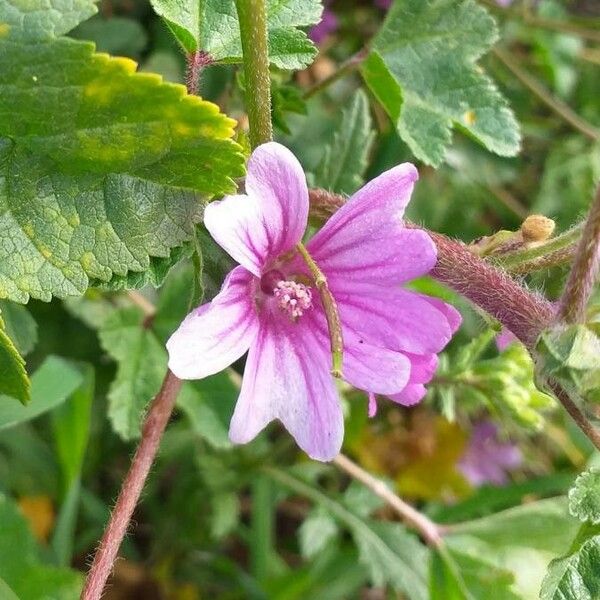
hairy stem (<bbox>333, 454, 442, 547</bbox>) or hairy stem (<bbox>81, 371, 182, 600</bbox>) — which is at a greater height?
Answer: hairy stem (<bbox>81, 371, 182, 600</bbox>)

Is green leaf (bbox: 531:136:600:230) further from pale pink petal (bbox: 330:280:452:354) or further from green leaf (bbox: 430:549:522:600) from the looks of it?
pale pink petal (bbox: 330:280:452:354)

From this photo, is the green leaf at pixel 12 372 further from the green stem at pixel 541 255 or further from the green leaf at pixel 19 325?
the green stem at pixel 541 255

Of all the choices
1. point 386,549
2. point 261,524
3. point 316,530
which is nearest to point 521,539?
point 386,549

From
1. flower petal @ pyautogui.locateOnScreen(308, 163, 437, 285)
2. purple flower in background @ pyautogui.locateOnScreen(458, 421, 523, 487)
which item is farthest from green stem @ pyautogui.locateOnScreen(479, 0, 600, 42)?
flower petal @ pyautogui.locateOnScreen(308, 163, 437, 285)

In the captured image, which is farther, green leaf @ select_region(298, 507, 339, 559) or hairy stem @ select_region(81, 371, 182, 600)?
green leaf @ select_region(298, 507, 339, 559)

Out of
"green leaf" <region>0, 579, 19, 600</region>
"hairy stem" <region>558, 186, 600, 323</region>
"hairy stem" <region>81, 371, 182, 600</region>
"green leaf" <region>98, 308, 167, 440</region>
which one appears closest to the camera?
"hairy stem" <region>558, 186, 600, 323</region>

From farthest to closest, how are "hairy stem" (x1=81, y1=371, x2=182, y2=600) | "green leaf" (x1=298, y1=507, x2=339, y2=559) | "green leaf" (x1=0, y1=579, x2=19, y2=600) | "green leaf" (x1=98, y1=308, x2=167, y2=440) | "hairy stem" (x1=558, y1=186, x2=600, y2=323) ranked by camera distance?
"green leaf" (x1=298, y1=507, x2=339, y2=559) → "green leaf" (x1=98, y1=308, x2=167, y2=440) → "green leaf" (x1=0, y1=579, x2=19, y2=600) → "hairy stem" (x1=81, y1=371, x2=182, y2=600) → "hairy stem" (x1=558, y1=186, x2=600, y2=323)
